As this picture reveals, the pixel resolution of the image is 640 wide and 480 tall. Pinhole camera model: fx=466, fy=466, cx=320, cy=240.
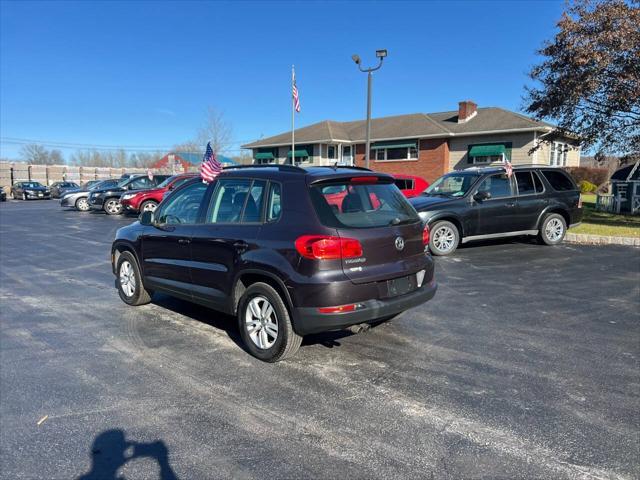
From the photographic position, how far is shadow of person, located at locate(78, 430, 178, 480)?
282 cm

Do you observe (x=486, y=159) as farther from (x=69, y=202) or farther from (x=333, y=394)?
(x=333, y=394)

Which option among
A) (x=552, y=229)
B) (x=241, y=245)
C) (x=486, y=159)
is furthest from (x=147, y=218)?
(x=486, y=159)

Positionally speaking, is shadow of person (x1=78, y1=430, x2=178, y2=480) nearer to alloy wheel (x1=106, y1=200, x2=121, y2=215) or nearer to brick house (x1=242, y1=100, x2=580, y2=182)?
alloy wheel (x1=106, y1=200, x2=121, y2=215)

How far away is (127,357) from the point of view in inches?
181

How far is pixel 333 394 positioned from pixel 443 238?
22.2 ft

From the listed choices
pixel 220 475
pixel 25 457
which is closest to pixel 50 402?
pixel 25 457

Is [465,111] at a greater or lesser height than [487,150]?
greater

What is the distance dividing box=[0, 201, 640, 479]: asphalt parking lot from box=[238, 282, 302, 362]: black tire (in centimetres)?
13

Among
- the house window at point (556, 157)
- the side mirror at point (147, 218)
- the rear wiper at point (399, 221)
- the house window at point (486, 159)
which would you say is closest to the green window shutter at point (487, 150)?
the house window at point (486, 159)

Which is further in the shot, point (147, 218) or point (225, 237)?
point (147, 218)

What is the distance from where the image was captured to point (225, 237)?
471 cm

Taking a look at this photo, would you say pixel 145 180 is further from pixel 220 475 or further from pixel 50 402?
pixel 220 475

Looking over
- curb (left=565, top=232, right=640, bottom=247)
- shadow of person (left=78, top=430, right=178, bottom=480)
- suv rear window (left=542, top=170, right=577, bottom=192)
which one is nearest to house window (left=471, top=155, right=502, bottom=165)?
curb (left=565, top=232, right=640, bottom=247)

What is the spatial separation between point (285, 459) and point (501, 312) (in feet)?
12.9
